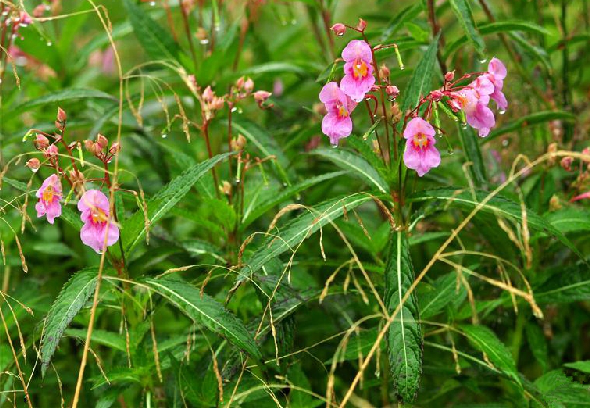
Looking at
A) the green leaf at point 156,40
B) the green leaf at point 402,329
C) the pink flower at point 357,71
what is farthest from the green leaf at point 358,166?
the green leaf at point 156,40

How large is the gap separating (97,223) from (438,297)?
0.81m

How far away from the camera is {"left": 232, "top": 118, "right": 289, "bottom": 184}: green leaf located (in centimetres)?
219

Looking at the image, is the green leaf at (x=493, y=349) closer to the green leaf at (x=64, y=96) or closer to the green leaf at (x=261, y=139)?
the green leaf at (x=261, y=139)

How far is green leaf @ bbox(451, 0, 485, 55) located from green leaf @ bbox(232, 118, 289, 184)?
1.97ft

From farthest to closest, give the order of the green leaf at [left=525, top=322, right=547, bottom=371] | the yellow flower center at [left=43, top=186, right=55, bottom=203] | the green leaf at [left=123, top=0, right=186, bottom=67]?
the green leaf at [left=123, top=0, right=186, bottom=67] → the green leaf at [left=525, top=322, right=547, bottom=371] → the yellow flower center at [left=43, top=186, right=55, bottom=203]

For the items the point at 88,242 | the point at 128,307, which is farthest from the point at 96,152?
the point at 128,307

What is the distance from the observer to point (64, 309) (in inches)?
60.4

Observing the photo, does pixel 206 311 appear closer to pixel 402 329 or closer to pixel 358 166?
pixel 402 329

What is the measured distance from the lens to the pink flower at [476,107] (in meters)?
1.60

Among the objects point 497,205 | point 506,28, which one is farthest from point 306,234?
point 506,28

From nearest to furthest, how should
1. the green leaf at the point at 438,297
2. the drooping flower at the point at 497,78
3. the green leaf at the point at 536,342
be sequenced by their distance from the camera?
the drooping flower at the point at 497,78 < the green leaf at the point at 438,297 < the green leaf at the point at 536,342

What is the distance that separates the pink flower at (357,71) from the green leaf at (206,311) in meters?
0.52

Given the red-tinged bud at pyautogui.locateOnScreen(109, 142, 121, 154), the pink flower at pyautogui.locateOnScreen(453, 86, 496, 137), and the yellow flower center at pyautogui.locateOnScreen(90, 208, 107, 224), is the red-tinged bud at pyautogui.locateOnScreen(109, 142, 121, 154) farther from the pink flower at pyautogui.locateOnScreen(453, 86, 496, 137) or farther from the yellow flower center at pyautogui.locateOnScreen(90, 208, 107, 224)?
the pink flower at pyautogui.locateOnScreen(453, 86, 496, 137)

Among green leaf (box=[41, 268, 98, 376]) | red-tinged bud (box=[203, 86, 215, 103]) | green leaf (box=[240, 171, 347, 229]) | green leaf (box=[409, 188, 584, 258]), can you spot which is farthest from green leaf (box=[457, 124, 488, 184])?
green leaf (box=[41, 268, 98, 376])
